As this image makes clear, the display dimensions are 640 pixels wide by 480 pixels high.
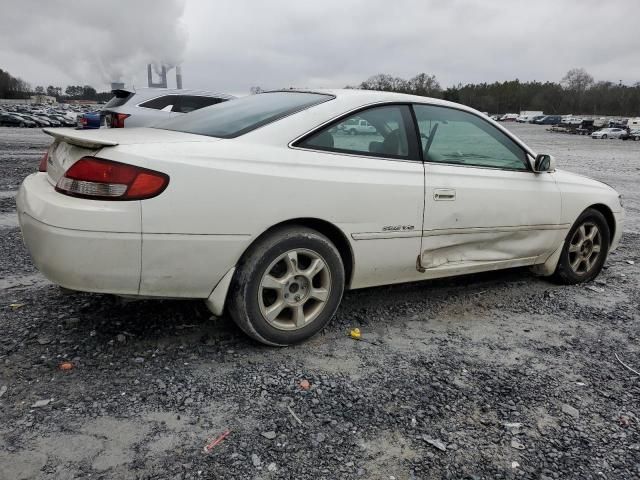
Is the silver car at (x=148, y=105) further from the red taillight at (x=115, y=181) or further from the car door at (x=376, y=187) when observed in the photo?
the red taillight at (x=115, y=181)

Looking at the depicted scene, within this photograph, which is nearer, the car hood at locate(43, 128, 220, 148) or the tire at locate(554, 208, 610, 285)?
the car hood at locate(43, 128, 220, 148)

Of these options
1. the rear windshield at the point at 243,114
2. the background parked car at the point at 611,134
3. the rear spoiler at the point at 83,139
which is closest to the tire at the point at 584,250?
the rear windshield at the point at 243,114

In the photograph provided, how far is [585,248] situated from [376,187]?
2.50m

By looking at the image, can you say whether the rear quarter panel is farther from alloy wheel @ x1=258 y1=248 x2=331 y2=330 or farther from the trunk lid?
alloy wheel @ x1=258 y1=248 x2=331 y2=330

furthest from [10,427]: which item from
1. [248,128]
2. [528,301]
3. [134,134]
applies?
[528,301]

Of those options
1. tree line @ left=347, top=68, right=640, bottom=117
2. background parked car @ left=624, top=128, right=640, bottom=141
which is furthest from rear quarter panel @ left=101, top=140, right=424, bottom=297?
tree line @ left=347, top=68, right=640, bottom=117

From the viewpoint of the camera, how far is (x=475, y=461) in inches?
87.6

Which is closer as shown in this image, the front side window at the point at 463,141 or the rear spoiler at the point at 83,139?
the rear spoiler at the point at 83,139

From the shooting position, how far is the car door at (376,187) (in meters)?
3.09

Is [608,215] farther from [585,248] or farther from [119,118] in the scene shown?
[119,118]

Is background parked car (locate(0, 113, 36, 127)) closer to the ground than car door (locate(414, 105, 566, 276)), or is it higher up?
higher up

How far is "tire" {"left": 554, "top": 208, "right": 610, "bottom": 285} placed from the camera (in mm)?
4527

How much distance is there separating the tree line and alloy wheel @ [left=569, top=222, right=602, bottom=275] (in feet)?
316

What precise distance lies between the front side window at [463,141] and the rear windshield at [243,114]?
75 centimetres
